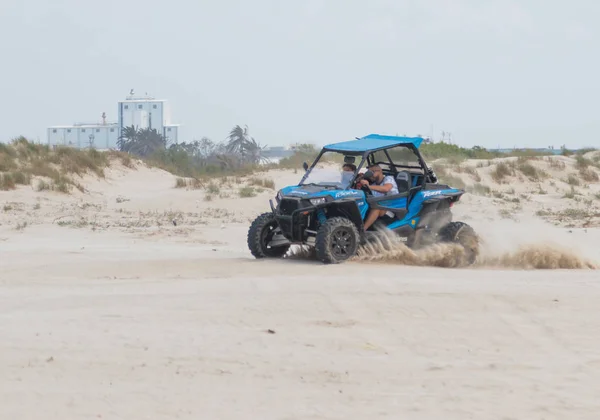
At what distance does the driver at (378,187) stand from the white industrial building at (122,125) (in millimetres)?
72092

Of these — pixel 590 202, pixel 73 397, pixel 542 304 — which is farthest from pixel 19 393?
pixel 590 202

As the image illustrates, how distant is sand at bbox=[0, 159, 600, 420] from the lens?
6.12 metres

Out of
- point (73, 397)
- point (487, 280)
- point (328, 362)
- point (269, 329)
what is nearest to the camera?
point (73, 397)

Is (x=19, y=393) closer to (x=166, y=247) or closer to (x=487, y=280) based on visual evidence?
(x=487, y=280)

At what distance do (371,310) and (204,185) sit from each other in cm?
1944

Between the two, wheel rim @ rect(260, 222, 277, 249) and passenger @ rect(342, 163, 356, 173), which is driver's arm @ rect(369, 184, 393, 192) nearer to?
passenger @ rect(342, 163, 356, 173)

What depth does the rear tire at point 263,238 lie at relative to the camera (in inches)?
498

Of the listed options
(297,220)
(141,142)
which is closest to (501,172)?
(297,220)

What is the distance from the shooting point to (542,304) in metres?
9.09

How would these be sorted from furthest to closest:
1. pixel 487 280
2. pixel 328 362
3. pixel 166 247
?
pixel 166 247
pixel 487 280
pixel 328 362

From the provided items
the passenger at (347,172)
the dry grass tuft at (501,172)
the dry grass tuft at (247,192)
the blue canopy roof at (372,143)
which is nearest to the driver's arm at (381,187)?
the passenger at (347,172)

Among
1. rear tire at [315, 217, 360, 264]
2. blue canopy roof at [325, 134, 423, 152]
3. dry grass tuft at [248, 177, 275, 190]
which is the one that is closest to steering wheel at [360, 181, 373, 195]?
blue canopy roof at [325, 134, 423, 152]

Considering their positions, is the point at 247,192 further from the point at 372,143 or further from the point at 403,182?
the point at 403,182

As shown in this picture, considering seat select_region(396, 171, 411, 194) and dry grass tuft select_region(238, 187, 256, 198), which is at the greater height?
seat select_region(396, 171, 411, 194)
